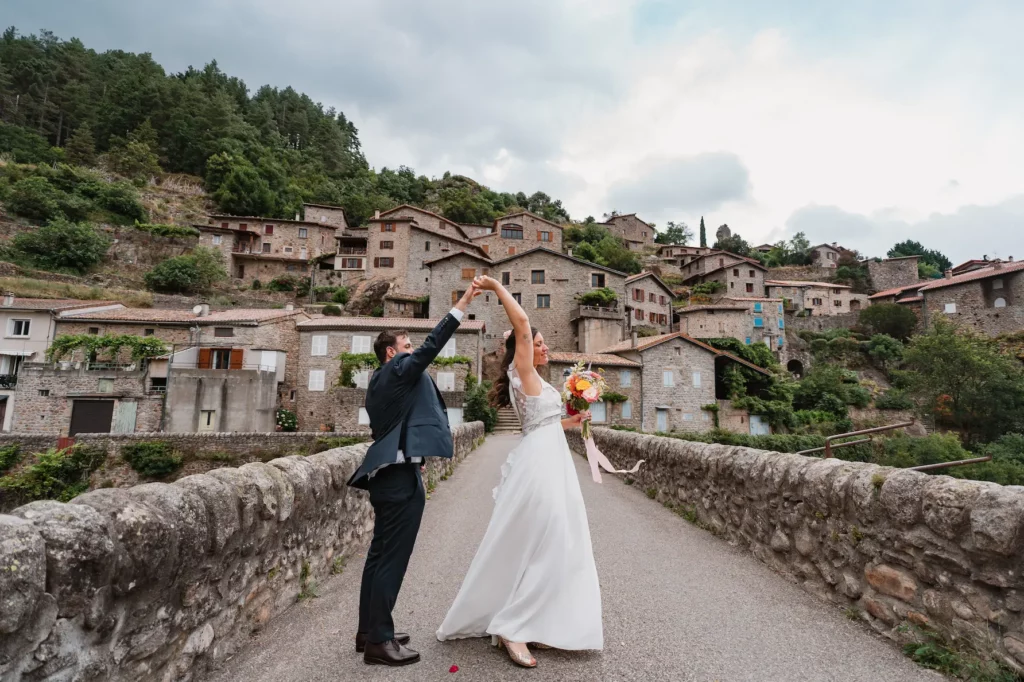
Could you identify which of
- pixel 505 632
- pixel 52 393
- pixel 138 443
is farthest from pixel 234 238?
pixel 505 632

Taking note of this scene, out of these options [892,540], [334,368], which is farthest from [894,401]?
[892,540]

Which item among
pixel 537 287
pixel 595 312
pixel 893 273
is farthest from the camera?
pixel 893 273

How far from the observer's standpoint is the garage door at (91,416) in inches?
1070

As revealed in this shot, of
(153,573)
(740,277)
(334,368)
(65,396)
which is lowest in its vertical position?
(153,573)

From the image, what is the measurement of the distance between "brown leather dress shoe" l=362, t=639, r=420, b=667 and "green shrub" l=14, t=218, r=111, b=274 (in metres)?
60.4

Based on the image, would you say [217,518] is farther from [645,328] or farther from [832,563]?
[645,328]

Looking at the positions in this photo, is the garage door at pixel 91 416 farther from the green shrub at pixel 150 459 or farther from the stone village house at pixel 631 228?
the stone village house at pixel 631 228

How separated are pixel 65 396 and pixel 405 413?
34362 millimetres

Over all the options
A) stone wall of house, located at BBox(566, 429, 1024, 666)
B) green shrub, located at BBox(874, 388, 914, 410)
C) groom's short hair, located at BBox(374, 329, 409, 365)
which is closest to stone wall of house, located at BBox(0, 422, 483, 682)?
groom's short hair, located at BBox(374, 329, 409, 365)

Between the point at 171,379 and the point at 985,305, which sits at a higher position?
the point at 985,305

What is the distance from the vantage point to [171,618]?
2.38 meters

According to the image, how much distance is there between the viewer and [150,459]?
75.3 ft

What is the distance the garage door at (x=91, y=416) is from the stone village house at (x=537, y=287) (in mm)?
24402

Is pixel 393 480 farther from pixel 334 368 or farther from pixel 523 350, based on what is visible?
pixel 334 368
